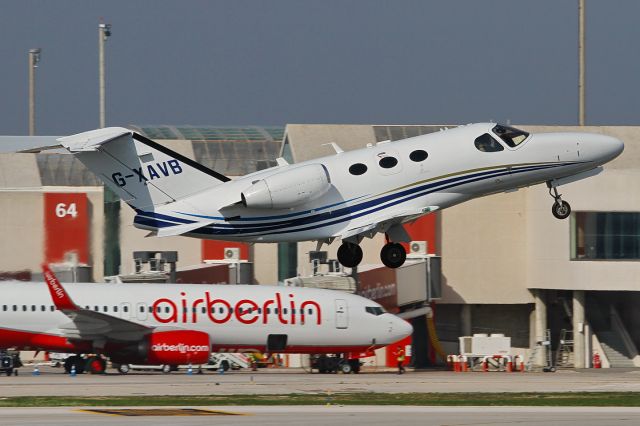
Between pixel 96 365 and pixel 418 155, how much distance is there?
92.9ft

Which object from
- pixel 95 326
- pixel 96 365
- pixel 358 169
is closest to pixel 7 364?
pixel 96 365

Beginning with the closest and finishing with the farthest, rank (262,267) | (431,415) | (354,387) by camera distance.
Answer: (431,415)
(354,387)
(262,267)

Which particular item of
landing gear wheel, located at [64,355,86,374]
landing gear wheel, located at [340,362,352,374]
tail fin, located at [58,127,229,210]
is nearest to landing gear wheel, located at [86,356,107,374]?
landing gear wheel, located at [64,355,86,374]

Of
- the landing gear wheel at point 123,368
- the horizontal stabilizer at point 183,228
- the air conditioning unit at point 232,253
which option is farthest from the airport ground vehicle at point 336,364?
the horizontal stabilizer at point 183,228

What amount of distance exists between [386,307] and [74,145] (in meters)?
40.3

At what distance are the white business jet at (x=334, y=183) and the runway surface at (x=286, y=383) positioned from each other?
13871 mm

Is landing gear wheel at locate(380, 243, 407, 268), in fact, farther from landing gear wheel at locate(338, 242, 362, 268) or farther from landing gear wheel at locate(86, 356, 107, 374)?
landing gear wheel at locate(86, 356, 107, 374)

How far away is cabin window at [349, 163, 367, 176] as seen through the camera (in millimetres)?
45688

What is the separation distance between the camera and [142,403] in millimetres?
53938

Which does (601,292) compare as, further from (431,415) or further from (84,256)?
(431,415)

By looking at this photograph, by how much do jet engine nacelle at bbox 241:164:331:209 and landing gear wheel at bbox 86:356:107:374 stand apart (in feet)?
88.0

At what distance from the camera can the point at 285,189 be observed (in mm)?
44594

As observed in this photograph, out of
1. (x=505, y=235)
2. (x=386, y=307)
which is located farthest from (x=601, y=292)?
(x=386, y=307)

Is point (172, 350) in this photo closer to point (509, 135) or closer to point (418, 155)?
point (418, 155)
